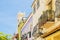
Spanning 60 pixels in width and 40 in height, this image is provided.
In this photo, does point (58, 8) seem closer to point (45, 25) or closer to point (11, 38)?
point (45, 25)

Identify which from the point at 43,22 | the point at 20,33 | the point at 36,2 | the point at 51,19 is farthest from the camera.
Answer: the point at 20,33

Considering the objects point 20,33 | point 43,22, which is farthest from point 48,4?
point 20,33

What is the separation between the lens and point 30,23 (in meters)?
35.2

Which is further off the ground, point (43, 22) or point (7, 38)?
point (43, 22)

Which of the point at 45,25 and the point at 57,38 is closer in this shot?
the point at 57,38

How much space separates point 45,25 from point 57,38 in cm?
536

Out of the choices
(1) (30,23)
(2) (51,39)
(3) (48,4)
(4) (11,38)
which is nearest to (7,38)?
(4) (11,38)

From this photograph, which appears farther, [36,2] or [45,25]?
[36,2]

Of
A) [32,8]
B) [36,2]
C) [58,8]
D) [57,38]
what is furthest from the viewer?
[32,8]

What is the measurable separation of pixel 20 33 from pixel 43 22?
21478mm

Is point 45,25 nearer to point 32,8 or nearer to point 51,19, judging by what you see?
point 51,19

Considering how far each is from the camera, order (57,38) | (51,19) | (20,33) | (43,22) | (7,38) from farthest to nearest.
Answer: (7,38)
(20,33)
(43,22)
(51,19)
(57,38)

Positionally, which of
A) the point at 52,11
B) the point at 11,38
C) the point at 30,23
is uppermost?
the point at 52,11

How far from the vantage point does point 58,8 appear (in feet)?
56.4
